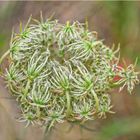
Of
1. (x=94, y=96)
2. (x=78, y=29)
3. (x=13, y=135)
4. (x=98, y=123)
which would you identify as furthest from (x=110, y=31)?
(x=94, y=96)

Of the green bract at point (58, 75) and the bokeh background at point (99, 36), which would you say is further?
the bokeh background at point (99, 36)

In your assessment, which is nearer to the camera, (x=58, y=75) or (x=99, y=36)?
(x=58, y=75)

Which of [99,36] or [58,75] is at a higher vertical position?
[99,36]

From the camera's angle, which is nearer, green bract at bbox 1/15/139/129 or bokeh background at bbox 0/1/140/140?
green bract at bbox 1/15/139/129

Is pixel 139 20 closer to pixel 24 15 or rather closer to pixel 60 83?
pixel 24 15
